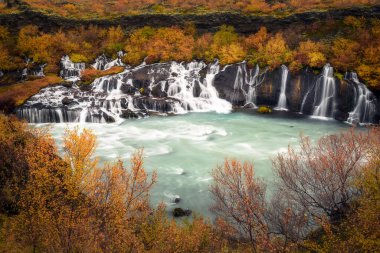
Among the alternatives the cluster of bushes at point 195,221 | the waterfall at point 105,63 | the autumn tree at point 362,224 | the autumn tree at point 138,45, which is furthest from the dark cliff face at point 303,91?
the autumn tree at point 362,224

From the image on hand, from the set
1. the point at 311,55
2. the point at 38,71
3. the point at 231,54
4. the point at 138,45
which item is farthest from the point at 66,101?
the point at 311,55

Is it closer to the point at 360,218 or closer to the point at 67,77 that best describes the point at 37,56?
the point at 67,77

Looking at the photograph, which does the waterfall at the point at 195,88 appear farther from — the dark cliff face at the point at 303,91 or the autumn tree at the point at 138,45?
the autumn tree at the point at 138,45

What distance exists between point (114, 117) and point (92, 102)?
4994mm

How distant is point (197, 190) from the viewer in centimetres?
2886

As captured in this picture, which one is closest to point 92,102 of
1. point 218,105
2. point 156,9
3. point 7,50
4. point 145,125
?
point 145,125

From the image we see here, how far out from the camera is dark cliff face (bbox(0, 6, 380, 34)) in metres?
67.7

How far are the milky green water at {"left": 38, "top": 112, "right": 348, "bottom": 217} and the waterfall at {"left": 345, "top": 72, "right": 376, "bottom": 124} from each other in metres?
2.88

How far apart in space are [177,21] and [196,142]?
43.8 m

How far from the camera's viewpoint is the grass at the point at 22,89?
4984 cm

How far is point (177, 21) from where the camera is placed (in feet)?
248

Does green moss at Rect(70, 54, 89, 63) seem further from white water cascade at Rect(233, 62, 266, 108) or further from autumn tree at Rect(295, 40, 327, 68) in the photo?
autumn tree at Rect(295, 40, 327, 68)

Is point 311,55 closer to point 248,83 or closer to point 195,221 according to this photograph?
point 248,83

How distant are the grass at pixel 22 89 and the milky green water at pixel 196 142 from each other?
32.1 feet
